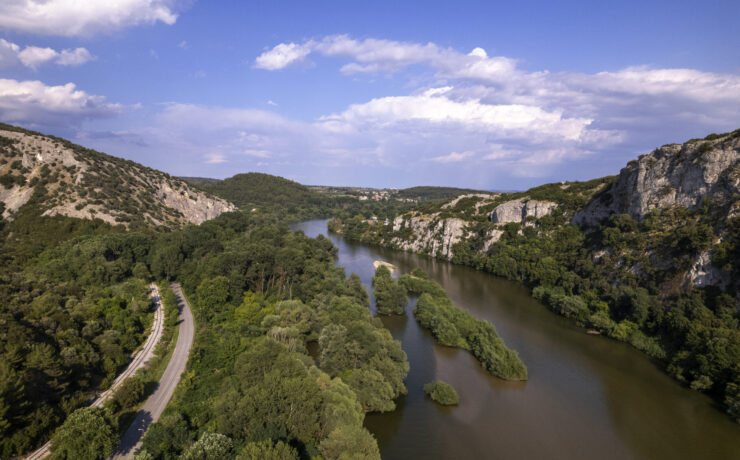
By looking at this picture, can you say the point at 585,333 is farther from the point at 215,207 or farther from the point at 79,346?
the point at 215,207

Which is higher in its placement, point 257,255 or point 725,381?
point 257,255

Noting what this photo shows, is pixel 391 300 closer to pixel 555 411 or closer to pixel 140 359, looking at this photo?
pixel 555 411

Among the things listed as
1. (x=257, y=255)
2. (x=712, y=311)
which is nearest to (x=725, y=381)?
(x=712, y=311)

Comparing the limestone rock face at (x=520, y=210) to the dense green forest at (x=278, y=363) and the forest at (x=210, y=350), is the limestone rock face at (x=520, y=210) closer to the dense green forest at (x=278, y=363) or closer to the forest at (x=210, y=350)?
the forest at (x=210, y=350)

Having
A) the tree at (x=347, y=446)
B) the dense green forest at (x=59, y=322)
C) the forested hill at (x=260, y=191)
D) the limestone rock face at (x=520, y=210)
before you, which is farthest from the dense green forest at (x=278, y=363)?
the forested hill at (x=260, y=191)

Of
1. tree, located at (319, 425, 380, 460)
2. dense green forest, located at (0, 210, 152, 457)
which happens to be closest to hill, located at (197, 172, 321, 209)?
dense green forest, located at (0, 210, 152, 457)
